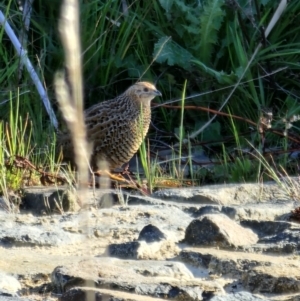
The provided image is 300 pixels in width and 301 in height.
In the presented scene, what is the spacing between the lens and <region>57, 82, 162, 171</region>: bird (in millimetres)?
6047

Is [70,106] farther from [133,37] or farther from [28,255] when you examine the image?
[133,37]

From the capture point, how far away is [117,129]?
6.18m

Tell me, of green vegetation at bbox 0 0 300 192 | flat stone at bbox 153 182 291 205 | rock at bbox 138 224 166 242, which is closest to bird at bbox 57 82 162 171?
green vegetation at bbox 0 0 300 192

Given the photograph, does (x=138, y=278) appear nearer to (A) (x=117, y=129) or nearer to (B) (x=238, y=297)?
(B) (x=238, y=297)

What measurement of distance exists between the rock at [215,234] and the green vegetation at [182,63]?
112 inches

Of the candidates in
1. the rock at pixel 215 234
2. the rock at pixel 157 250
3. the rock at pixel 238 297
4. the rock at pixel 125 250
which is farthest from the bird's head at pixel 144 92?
the rock at pixel 238 297

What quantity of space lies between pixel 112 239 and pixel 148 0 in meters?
3.95

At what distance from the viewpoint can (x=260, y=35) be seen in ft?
22.4

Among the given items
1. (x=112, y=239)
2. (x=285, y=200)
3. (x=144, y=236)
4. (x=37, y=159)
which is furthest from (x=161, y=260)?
(x=37, y=159)

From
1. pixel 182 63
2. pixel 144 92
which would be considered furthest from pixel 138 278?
pixel 182 63

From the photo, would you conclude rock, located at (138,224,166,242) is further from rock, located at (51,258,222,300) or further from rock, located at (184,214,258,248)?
rock, located at (51,258,222,300)

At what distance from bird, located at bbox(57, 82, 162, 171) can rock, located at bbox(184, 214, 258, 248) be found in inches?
93.1

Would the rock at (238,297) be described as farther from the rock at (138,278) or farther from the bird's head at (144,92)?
the bird's head at (144,92)

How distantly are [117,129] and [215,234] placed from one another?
2800 mm
